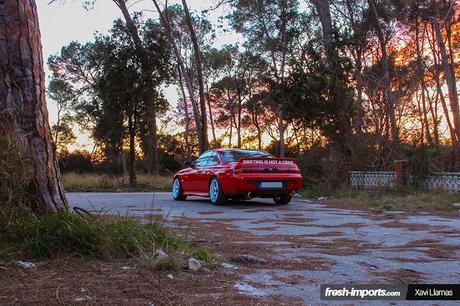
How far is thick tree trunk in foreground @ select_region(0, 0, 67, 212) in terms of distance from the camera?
199 inches

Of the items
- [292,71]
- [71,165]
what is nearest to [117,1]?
[292,71]

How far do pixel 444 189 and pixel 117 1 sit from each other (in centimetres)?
2095

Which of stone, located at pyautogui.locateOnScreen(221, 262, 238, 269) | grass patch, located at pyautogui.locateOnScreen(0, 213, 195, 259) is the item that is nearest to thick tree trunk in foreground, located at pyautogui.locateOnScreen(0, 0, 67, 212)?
grass patch, located at pyautogui.locateOnScreen(0, 213, 195, 259)

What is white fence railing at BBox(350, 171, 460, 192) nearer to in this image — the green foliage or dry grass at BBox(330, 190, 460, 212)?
dry grass at BBox(330, 190, 460, 212)

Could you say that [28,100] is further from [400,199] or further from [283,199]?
[400,199]

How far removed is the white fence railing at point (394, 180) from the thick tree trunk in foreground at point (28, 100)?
11.5 meters

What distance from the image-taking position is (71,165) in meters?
45.2

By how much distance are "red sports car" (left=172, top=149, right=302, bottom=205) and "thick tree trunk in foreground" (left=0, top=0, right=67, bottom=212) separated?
664 centimetres

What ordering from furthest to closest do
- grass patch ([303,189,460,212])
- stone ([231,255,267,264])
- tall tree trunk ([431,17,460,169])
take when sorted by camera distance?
tall tree trunk ([431,17,460,169])
grass patch ([303,189,460,212])
stone ([231,255,267,264])

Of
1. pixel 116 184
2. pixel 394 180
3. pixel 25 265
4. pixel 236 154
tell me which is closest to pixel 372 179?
pixel 394 180

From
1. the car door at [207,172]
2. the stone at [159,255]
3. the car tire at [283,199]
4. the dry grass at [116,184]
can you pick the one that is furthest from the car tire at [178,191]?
the stone at [159,255]

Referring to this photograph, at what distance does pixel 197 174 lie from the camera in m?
13.5

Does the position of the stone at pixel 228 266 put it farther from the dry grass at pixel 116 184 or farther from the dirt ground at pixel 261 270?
the dry grass at pixel 116 184

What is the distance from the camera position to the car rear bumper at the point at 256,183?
11.7m
